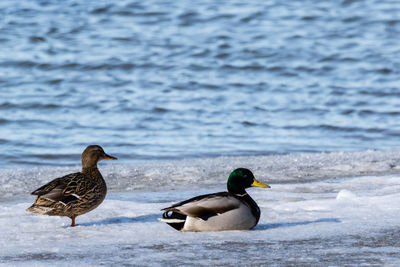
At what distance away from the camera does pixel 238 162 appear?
10.9 metres

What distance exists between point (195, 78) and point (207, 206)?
1397 cm

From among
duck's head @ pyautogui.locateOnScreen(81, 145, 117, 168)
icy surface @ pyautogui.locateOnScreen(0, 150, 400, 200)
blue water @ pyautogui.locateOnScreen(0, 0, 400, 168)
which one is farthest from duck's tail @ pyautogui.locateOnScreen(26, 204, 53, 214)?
blue water @ pyautogui.locateOnScreen(0, 0, 400, 168)

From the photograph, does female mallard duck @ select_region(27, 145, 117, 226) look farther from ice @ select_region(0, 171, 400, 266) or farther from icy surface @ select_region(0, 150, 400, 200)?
icy surface @ select_region(0, 150, 400, 200)

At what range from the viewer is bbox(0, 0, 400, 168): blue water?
13.7 meters

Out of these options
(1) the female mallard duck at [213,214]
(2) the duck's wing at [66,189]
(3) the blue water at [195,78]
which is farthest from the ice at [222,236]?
(3) the blue water at [195,78]

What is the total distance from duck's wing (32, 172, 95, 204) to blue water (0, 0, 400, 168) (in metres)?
5.18

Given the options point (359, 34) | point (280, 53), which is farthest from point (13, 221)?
point (359, 34)

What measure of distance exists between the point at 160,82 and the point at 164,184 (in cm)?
1057

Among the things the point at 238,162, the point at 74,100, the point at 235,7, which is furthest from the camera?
the point at 235,7

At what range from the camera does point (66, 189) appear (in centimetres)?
668

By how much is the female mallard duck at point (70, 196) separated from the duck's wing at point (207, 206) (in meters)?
0.79

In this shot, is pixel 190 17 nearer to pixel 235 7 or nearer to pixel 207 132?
pixel 235 7

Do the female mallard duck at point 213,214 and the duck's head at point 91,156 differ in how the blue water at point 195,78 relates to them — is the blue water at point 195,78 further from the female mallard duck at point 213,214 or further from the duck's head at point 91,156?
the female mallard duck at point 213,214

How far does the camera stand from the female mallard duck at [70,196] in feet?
21.6
